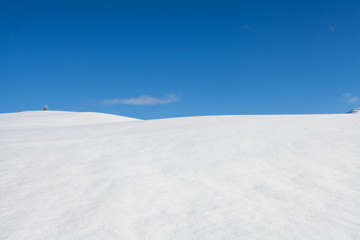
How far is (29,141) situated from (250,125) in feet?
A: 22.9

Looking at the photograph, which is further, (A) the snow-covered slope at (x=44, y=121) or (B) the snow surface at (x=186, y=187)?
(A) the snow-covered slope at (x=44, y=121)

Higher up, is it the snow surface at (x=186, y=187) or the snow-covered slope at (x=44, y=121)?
the snow-covered slope at (x=44, y=121)

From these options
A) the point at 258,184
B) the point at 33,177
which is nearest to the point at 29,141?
the point at 33,177

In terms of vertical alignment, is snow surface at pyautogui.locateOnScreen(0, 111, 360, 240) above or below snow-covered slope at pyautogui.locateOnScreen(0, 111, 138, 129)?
below

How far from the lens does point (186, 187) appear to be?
13.5ft

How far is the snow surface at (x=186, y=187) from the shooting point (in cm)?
297

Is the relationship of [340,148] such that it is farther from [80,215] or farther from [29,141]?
[29,141]

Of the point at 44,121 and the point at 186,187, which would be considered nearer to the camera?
the point at 186,187

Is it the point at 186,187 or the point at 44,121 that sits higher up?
the point at 44,121

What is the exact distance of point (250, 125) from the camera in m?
8.78

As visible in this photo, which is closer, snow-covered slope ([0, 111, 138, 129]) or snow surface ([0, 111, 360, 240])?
snow surface ([0, 111, 360, 240])

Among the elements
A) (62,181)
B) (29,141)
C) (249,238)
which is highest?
(29,141)

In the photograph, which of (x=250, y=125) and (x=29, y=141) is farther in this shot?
(x=250, y=125)

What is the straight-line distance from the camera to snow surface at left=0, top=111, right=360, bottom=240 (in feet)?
9.75
